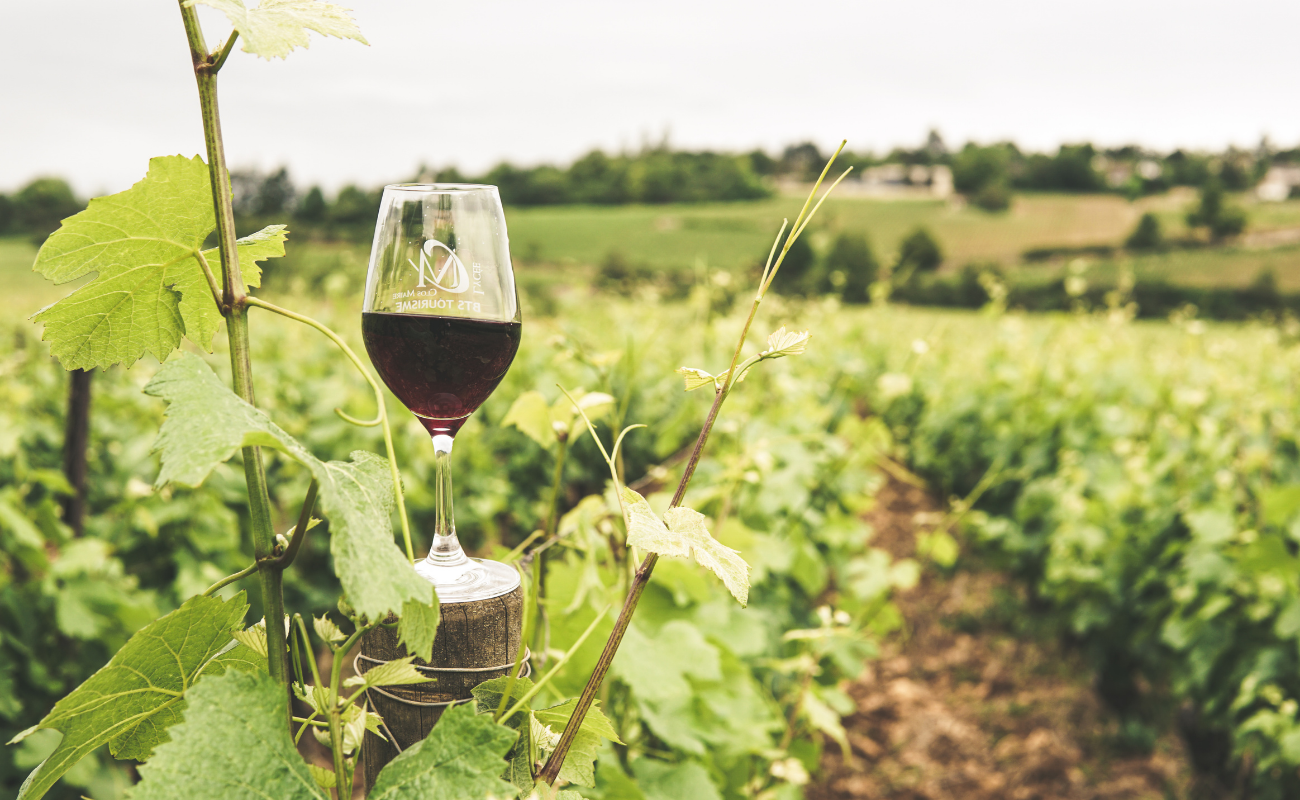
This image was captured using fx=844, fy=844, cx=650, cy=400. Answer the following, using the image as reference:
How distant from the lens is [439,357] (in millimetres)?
961

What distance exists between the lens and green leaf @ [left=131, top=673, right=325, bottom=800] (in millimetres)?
619

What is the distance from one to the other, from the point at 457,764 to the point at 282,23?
61 cm

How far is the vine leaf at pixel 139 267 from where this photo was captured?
2.43ft

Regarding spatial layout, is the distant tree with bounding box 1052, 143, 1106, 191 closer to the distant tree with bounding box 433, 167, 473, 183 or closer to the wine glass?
the distant tree with bounding box 433, 167, 473, 183

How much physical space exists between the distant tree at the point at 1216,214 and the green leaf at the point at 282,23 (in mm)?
41284

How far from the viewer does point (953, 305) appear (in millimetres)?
40344

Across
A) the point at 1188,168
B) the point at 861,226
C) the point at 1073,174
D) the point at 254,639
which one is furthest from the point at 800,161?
the point at 254,639

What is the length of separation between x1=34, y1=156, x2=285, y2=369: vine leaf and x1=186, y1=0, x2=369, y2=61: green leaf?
0.49 feet

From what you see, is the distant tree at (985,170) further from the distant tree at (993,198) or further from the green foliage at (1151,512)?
the green foliage at (1151,512)

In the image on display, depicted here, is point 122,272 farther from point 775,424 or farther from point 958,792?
point 958,792

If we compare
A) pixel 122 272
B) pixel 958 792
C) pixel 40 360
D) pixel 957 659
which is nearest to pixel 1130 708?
pixel 957 659

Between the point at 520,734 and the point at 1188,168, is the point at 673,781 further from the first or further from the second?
the point at 1188,168

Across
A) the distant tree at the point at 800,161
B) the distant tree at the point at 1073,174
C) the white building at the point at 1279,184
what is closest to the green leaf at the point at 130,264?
the white building at the point at 1279,184

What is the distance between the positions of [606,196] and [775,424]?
58729 millimetres
